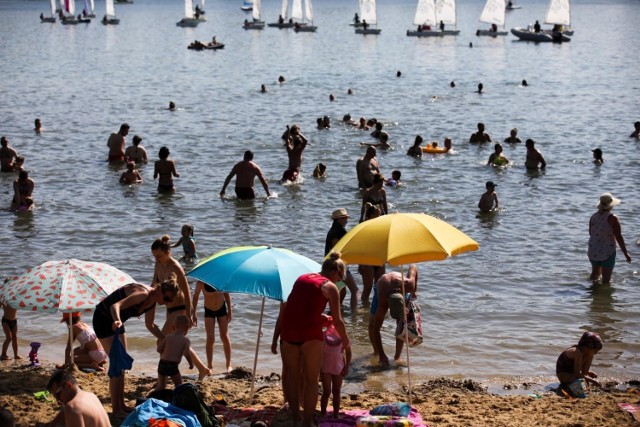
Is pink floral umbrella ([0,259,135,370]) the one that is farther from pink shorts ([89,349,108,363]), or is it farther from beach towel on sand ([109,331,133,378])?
pink shorts ([89,349,108,363])

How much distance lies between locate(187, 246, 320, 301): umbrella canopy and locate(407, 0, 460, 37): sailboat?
266ft

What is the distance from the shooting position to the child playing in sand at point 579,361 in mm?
11062

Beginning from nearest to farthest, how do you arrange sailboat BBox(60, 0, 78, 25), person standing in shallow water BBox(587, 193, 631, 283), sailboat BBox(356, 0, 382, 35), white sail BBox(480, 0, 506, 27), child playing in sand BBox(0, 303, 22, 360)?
1. child playing in sand BBox(0, 303, 22, 360)
2. person standing in shallow water BBox(587, 193, 631, 283)
3. white sail BBox(480, 0, 506, 27)
4. sailboat BBox(356, 0, 382, 35)
5. sailboat BBox(60, 0, 78, 25)

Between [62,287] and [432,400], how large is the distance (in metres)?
4.03

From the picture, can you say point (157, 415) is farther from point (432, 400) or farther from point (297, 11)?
point (297, 11)

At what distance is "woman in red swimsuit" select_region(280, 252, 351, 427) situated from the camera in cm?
866

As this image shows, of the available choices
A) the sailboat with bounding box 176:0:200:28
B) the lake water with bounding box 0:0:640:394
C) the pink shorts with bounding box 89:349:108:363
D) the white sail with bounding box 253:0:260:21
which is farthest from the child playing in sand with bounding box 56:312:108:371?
the sailboat with bounding box 176:0:200:28

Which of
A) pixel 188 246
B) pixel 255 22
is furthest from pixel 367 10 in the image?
pixel 188 246

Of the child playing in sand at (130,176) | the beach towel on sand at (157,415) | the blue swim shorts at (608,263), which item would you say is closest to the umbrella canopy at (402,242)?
the beach towel on sand at (157,415)

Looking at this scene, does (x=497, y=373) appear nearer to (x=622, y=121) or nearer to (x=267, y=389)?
(x=267, y=389)

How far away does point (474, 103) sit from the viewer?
137 feet

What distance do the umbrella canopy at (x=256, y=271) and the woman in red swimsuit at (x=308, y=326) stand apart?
0.38 meters

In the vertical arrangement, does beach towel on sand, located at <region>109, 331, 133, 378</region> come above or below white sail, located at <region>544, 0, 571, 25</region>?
below

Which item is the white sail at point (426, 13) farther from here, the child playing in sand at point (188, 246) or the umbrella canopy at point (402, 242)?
the umbrella canopy at point (402, 242)
